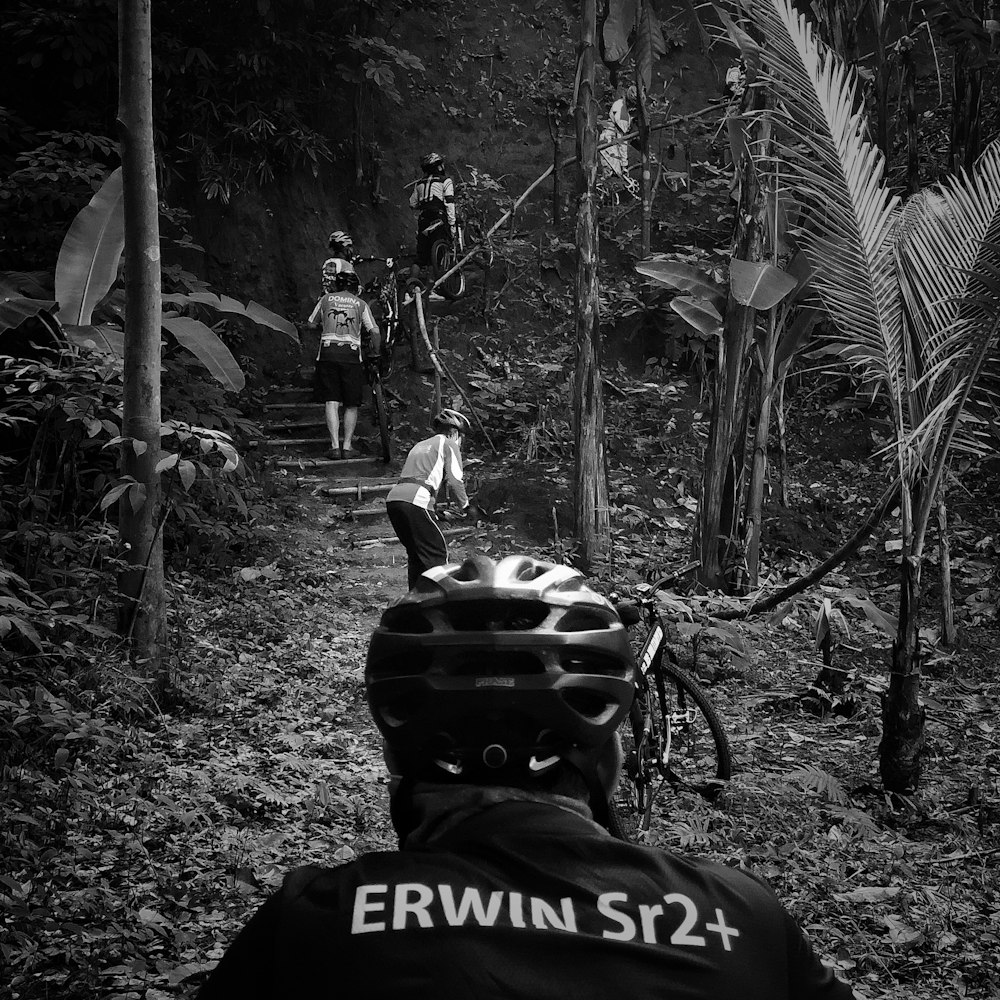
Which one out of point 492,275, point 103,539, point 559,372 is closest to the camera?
point 103,539

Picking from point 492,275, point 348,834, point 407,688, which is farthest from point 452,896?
point 492,275

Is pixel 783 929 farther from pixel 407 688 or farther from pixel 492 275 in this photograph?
pixel 492 275

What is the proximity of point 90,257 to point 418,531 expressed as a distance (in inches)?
116

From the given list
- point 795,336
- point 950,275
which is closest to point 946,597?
point 795,336

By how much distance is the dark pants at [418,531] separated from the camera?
25.3 ft

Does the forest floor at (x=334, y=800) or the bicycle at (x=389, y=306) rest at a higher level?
the bicycle at (x=389, y=306)

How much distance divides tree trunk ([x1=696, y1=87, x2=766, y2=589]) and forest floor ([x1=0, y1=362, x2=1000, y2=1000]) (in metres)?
0.84

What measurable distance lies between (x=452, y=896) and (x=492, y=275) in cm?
1609

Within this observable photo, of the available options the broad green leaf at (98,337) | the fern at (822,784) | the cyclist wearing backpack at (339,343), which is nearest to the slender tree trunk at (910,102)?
the fern at (822,784)

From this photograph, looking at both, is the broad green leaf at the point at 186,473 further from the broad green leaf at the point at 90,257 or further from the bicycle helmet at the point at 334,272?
the bicycle helmet at the point at 334,272

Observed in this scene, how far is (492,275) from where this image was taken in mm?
16750

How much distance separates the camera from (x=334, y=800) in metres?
5.20

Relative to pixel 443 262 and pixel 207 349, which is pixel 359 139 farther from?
pixel 207 349

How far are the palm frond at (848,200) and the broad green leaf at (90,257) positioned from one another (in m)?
3.97
